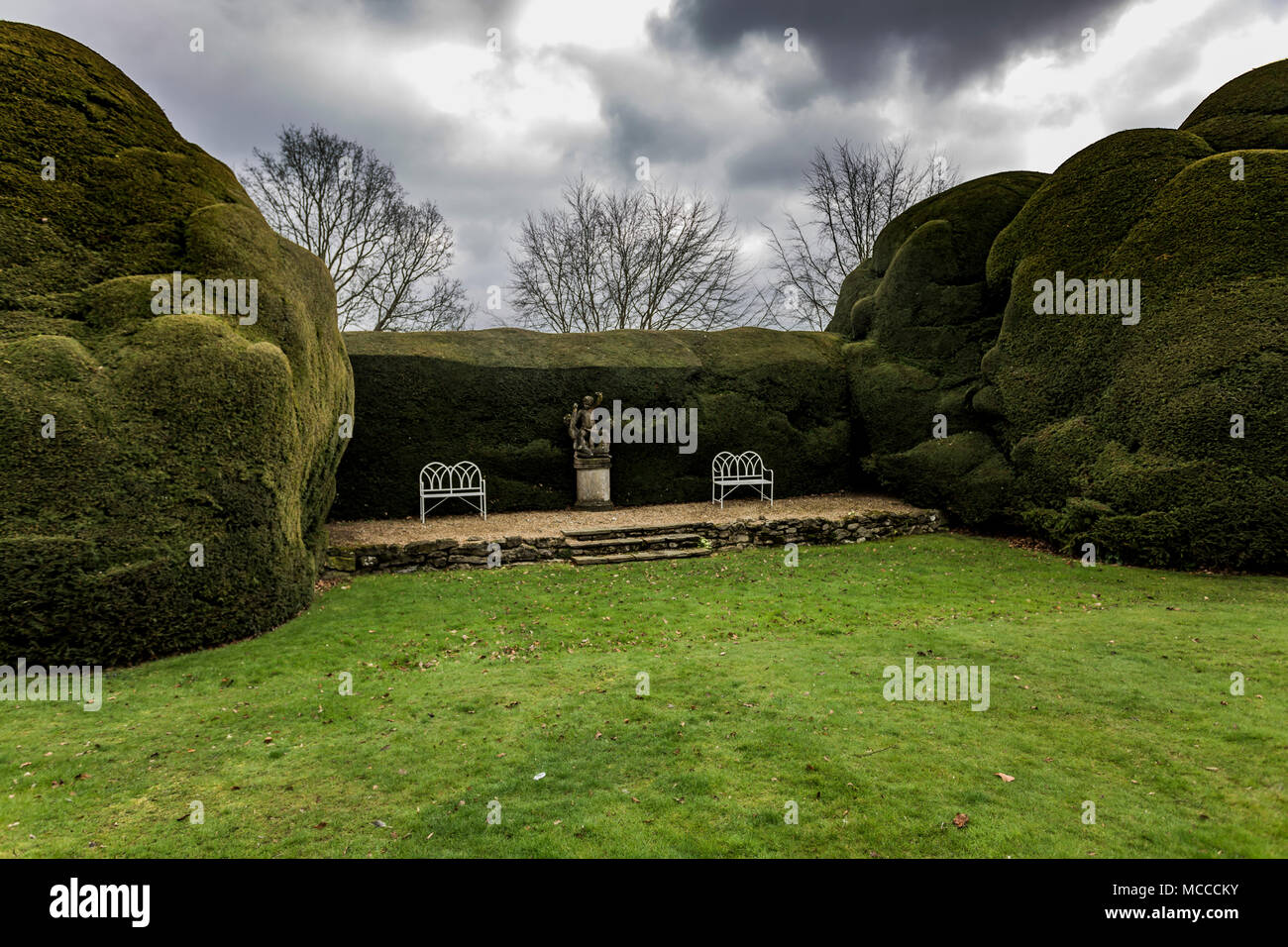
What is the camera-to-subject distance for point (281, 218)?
22.2m

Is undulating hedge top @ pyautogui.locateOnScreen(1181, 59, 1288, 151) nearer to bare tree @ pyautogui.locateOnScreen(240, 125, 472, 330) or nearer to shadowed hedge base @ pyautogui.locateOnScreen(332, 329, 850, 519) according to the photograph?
shadowed hedge base @ pyautogui.locateOnScreen(332, 329, 850, 519)

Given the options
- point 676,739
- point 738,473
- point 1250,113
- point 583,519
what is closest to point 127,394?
point 676,739

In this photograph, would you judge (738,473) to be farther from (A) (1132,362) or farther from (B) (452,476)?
(A) (1132,362)

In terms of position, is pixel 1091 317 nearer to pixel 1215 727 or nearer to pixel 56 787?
Answer: pixel 1215 727

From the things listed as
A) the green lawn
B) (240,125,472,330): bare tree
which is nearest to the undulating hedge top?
the green lawn

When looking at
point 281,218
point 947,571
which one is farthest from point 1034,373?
point 281,218

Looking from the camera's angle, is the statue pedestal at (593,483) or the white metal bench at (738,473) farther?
the white metal bench at (738,473)

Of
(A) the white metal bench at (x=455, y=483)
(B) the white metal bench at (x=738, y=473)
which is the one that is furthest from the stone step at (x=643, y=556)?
(B) the white metal bench at (x=738, y=473)

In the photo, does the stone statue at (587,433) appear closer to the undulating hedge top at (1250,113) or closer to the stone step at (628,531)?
the stone step at (628,531)

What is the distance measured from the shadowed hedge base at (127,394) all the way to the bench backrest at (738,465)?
376 inches

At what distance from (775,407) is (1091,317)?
6.85 m

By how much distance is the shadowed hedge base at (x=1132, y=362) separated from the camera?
31.9ft

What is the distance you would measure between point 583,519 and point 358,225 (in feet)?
55.4

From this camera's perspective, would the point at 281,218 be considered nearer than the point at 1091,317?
No
